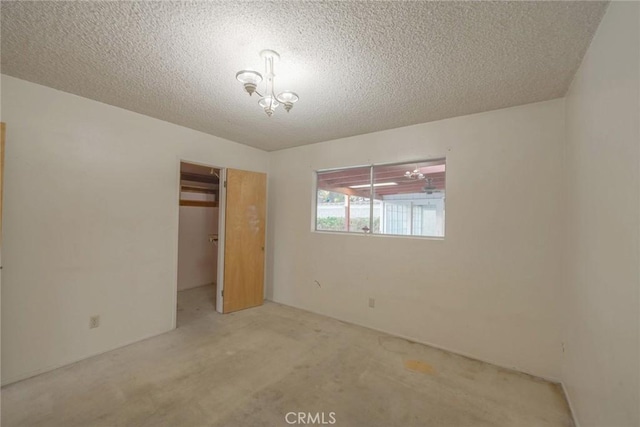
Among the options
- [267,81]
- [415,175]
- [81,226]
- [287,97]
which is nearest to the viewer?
[287,97]

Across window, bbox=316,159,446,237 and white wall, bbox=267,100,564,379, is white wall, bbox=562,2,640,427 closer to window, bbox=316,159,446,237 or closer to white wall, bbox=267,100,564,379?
white wall, bbox=267,100,564,379

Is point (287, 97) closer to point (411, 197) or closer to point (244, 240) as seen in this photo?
point (411, 197)

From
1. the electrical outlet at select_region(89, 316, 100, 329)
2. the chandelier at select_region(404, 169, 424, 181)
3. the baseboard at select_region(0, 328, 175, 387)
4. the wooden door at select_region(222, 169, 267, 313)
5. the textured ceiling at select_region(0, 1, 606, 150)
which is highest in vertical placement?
the textured ceiling at select_region(0, 1, 606, 150)

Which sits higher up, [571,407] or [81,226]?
[81,226]

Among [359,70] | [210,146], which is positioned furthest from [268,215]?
[359,70]

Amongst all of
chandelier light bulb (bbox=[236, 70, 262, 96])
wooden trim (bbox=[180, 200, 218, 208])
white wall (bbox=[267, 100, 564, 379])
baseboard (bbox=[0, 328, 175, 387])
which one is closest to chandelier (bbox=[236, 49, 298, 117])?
chandelier light bulb (bbox=[236, 70, 262, 96])

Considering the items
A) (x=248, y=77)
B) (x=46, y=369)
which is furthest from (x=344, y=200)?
(x=46, y=369)

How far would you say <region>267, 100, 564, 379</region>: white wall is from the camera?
2363 mm

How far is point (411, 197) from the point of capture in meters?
3.21

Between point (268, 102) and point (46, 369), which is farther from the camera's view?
point (46, 369)

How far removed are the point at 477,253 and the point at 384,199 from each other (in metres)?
1.22

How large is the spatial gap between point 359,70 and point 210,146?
2.45 meters

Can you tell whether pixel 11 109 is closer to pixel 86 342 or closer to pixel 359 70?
pixel 86 342

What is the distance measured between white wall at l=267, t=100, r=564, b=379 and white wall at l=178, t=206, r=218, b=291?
2.90 metres
